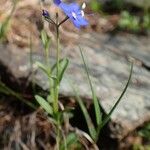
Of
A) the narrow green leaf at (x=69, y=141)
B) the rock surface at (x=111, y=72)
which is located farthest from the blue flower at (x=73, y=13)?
the rock surface at (x=111, y=72)

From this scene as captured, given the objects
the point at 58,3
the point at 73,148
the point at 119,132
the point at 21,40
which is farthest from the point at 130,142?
the point at 58,3

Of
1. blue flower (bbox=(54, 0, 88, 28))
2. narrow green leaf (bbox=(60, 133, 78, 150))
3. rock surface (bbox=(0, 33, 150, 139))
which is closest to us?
blue flower (bbox=(54, 0, 88, 28))

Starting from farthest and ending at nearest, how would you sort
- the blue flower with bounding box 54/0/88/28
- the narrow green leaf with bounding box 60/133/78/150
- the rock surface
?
the rock surface
the narrow green leaf with bounding box 60/133/78/150
the blue flower with bounding box 54/0/88/28

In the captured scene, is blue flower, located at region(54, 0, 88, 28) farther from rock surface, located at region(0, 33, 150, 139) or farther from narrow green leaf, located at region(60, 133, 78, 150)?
rock surface, located at region(0, 33, 150, 139)

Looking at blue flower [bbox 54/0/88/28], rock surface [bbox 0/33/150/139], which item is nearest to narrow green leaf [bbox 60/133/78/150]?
rock surface [bbox 0/33/150/139]

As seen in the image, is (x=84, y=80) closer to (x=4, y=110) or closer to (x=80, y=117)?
(x=80, y=117)

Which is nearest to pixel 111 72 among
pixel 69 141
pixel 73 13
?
pixel 69 141

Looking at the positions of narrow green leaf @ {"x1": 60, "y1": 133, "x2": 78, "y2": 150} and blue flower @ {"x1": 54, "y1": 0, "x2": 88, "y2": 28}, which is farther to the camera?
narrow green leaf @ {"x1": 60, "y1": 133, "x2": 78, "y2": 150}

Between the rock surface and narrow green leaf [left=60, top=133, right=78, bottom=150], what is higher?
narrow green leaf [left=60, top=133, right=78, bottom=150]

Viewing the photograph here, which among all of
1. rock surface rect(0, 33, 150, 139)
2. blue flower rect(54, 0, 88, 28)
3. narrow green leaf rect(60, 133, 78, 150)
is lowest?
rock surface rect(0, 33, 150, 139)

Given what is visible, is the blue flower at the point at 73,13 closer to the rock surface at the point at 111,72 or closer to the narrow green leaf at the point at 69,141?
the narrow green leaf at the point at 69,141
